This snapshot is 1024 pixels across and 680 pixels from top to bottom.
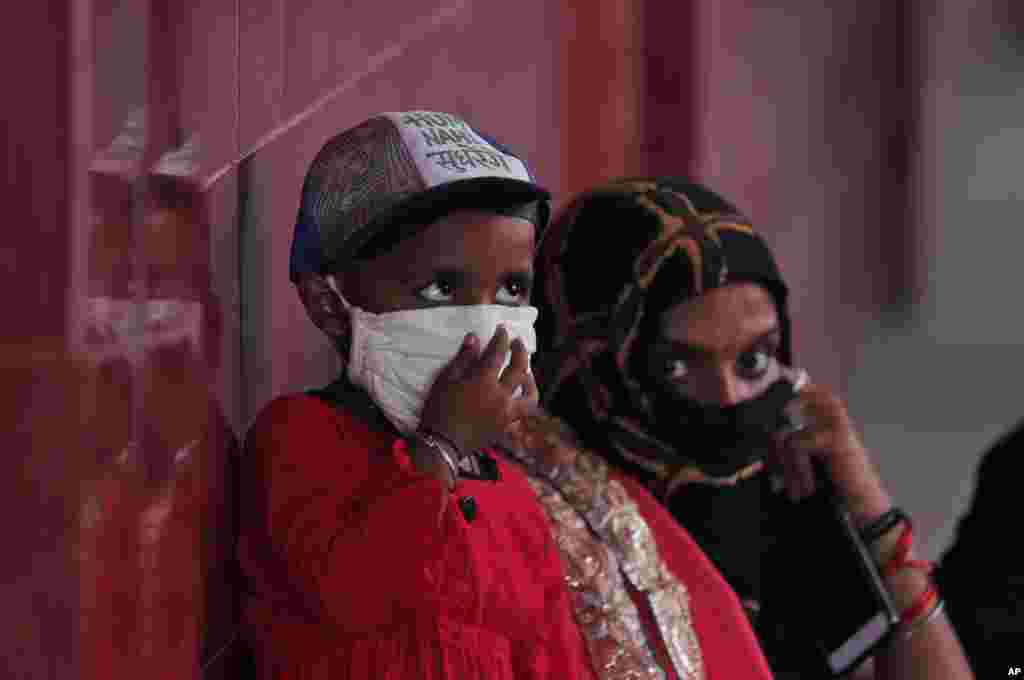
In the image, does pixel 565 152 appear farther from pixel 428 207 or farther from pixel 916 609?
pixel 428 207

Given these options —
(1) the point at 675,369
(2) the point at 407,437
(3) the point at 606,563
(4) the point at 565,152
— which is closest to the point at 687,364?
(1) the point at 675,369

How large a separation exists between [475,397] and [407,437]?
9 cm

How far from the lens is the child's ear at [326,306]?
49.6 inches

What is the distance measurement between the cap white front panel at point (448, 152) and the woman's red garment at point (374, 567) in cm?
23

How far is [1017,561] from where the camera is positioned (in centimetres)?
211

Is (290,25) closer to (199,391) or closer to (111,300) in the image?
(199,391)

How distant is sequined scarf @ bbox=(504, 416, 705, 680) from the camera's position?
1.41m

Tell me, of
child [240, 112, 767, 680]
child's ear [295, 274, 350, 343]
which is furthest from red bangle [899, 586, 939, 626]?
child's ear [295, 274, 350, 343]

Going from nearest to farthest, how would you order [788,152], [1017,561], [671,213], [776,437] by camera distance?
[671,213] < [776,437] < [1017,561] < [788,152]

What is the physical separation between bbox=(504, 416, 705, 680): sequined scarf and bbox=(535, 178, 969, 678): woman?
97 mm

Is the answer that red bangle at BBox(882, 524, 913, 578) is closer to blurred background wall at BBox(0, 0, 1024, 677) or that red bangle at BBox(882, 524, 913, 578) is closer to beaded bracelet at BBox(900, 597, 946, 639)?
beaded bracelet at BBox(900, 597, 946, 639)

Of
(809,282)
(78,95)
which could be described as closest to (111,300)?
(78,95)

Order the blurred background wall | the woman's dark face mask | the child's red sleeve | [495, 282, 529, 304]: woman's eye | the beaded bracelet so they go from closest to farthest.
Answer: the blurred background wall → the child's red sleeve → [495, 282, 529, 304]: woman's eye → the woman's dark face mask → the beaded bracelet

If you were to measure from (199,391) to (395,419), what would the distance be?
0.17 metres
